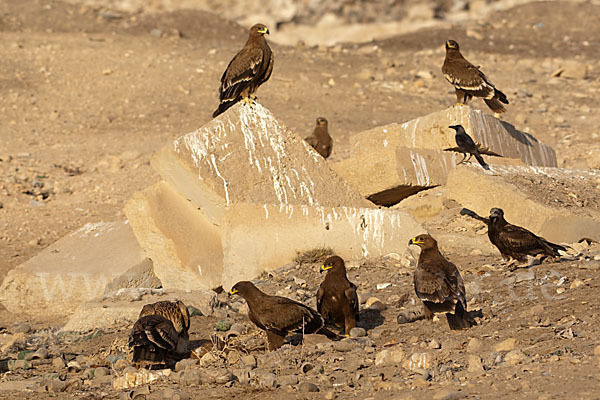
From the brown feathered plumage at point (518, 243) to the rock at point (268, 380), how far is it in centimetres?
335

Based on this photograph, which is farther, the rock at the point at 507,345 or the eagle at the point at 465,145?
the eagle at the point at 465,145

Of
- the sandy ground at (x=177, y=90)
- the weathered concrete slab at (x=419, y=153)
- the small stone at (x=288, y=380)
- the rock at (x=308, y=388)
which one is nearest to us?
the rock at (x=308, y=388)

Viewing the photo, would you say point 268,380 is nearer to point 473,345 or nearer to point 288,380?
point 288,380

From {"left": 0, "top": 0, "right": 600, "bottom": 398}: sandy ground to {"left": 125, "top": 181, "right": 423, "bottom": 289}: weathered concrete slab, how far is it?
0.67m

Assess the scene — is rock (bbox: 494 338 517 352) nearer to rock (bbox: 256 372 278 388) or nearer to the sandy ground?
rock (bbox: 256 372 278 388)

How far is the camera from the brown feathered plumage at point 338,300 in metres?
7.23

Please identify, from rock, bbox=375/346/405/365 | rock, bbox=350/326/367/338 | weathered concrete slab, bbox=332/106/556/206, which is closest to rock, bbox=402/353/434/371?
rock, bbox=375/346/405/365

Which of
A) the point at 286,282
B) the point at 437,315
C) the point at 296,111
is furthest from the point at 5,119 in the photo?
the point at 437,315

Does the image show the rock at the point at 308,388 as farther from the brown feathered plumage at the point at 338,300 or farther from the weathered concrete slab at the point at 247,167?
the weathered concrete slab at the point at 247,167

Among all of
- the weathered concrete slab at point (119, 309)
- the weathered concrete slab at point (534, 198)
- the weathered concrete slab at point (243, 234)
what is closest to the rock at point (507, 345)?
the weathered concrete slab at point (119, 309)

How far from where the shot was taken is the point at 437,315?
743cm

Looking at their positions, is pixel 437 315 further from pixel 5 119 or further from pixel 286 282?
pixel 5 119

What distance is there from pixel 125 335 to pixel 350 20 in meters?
19.4

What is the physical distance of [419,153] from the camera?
10.7 metres
